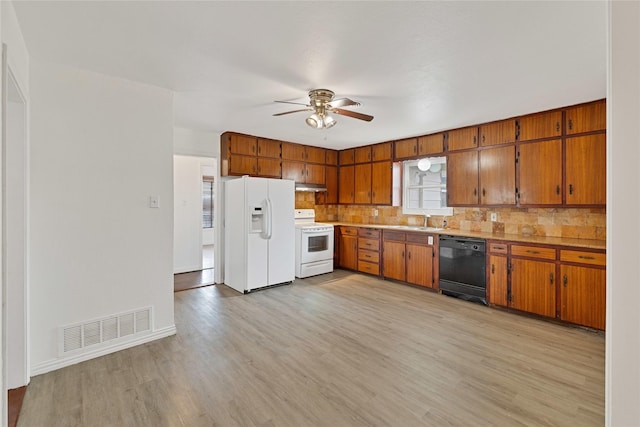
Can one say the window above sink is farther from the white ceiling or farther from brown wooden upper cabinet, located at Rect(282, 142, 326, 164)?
the white ceiling

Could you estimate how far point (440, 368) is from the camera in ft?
8.04

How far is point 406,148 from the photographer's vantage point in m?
5.23

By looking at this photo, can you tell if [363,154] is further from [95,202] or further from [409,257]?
[95,202]

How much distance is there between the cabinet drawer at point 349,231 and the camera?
568 cm

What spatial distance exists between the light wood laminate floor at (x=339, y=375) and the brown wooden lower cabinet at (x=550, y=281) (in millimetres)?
180

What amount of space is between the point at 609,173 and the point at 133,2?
2.37 meters

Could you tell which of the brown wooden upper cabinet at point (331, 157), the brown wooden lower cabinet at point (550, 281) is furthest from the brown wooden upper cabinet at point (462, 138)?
the brown wooden upper cabinet at point (331, 157)

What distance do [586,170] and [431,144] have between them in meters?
1.98

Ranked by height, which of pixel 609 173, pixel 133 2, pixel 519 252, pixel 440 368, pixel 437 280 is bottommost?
pixel 440 368

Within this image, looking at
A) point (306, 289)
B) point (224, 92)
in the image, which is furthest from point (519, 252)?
point (224, 92)

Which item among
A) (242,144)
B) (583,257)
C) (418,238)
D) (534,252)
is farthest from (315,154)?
(583,257)

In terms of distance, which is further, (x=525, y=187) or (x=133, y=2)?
(x=525, y=187)

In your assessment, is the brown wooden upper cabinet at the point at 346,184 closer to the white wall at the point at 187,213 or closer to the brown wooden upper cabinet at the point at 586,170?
the white wall at the point at 187,213

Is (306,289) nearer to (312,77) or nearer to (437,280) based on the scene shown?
(437,280)
